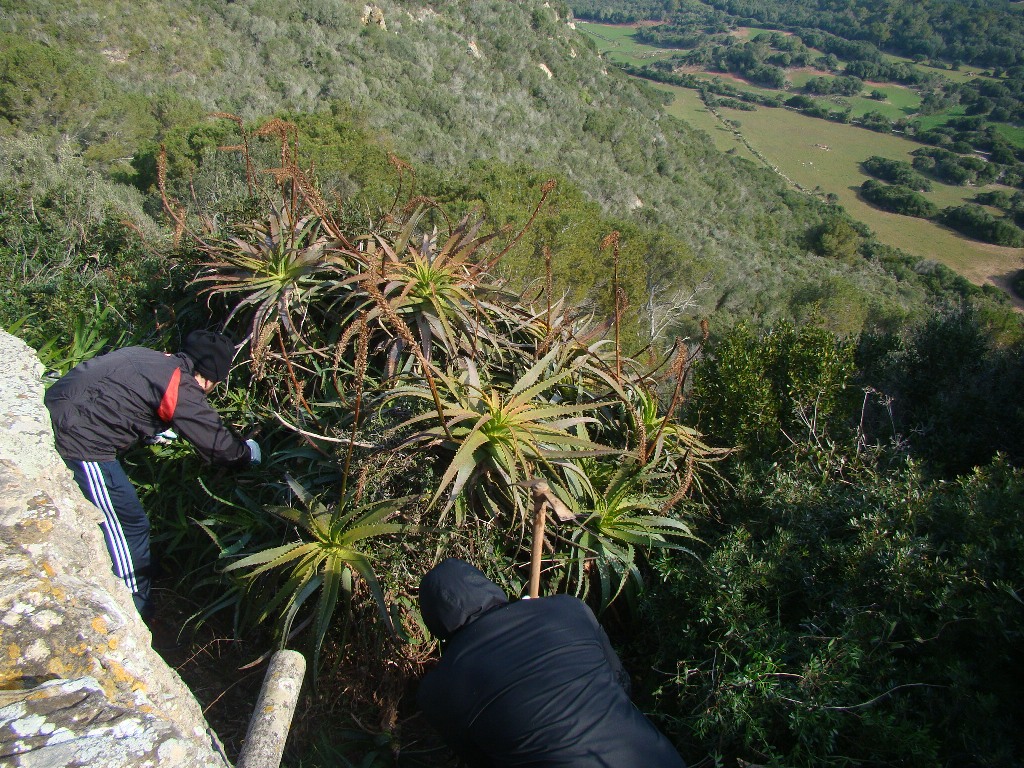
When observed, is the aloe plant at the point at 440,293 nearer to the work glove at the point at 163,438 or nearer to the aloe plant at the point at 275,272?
the aloe plant at the point at 275,272

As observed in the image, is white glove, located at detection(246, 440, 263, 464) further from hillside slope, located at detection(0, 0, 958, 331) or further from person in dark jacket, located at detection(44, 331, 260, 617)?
hillside slope, located at detection(0, 0, 958, 331)

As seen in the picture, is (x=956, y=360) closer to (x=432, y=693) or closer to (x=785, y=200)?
(x=432, y=693)

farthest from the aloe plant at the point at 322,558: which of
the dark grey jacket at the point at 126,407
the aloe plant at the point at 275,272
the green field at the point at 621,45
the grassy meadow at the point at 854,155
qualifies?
the green field at the point at 621,45

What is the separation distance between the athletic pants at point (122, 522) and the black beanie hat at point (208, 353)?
0.65m

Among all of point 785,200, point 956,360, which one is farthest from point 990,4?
point 956,360

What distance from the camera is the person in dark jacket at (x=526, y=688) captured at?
2.14m

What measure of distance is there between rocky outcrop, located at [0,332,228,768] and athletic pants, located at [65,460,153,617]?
2.90ft

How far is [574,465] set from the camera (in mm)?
3426

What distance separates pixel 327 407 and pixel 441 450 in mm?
923

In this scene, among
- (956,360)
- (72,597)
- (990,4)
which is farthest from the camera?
(990,4)

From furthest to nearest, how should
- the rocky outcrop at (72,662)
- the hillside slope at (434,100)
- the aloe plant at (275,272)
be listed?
the hillside slope at (434,100), the aloe plant at (275,272), the rocky outcrop at (72,662)

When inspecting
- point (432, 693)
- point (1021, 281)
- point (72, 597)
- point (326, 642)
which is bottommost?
point (1021, 281)

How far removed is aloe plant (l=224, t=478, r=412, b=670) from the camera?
2.90 m

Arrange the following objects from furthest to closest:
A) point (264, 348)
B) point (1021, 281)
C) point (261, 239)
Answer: point (1021, 281)
point (261, 239)
point (264, 348)
